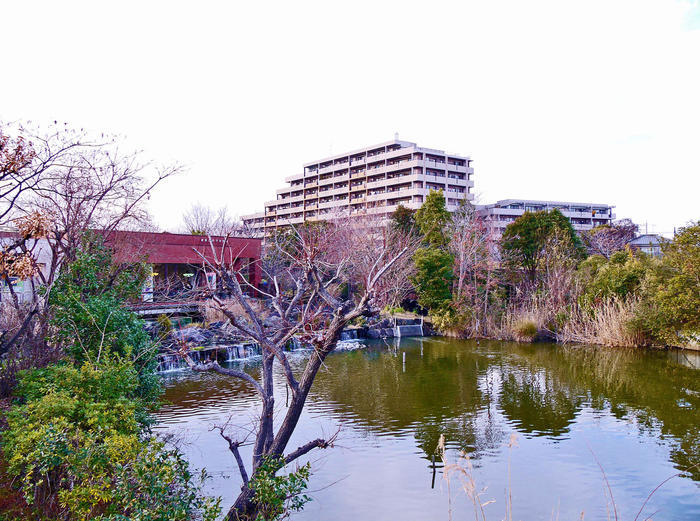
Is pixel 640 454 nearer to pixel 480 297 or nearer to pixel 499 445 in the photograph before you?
pixel 499 445

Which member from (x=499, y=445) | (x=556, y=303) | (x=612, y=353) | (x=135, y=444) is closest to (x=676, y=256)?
(x=612, y=353)

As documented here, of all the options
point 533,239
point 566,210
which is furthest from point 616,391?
point 566,210

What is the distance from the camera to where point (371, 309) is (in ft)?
14.3

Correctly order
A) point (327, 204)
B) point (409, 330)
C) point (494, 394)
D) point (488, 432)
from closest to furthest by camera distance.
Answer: point (488, 432)
point (494, 394)
point (409, 330)
point (327, 204)

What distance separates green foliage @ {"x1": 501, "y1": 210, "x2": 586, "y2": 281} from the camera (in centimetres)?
2150

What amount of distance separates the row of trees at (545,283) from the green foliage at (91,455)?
13.9 metres

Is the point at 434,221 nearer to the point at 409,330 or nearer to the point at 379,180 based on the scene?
the point at 409,330

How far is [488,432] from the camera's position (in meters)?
8.50

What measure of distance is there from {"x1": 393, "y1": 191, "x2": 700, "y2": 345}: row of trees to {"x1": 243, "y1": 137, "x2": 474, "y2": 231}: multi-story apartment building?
15746 millimetres

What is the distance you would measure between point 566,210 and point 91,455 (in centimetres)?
4784

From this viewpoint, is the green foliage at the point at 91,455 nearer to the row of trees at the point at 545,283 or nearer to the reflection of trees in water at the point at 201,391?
the reflection of trees in water at the point at 201,391

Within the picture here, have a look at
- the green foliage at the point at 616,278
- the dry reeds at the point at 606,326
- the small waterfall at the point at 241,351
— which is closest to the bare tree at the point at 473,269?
the dry reeds at the point at 606,326

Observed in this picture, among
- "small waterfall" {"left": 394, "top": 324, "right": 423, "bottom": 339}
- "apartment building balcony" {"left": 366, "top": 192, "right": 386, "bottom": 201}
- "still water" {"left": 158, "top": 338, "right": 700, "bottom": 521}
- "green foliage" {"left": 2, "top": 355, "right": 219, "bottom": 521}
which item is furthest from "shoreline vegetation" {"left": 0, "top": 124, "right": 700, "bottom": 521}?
"apartment building balcony" {"left": 366, "top": 192, "right": 386, "bottom": 201}

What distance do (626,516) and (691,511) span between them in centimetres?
84
